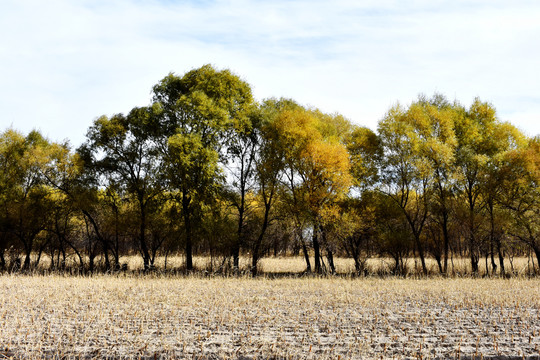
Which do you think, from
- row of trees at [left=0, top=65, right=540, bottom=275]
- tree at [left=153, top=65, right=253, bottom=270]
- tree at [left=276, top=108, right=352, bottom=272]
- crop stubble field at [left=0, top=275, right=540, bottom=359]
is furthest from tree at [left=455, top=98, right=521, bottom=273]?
tree at [left=153, top=65, right=253, bottom=270]

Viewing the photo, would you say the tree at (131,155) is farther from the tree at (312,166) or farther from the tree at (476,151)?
the tree at (476,151)

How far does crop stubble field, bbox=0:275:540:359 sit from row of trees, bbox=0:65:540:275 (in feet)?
46.5

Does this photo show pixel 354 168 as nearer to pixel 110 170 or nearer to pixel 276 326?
pixel 110 170

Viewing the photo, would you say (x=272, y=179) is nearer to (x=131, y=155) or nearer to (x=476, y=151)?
(x=131, y=155)

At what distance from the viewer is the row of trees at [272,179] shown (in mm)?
36406

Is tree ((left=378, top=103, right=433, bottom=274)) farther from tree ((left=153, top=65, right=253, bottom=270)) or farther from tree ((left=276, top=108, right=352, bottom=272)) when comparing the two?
tree ((left=153, top=65, right=253, bottom=270))

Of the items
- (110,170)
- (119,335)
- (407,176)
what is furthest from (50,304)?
(407,176)

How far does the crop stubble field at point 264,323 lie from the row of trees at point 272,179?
558 inches

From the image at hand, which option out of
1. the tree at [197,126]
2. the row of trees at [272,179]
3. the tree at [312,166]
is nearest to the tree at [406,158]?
the row of trees at [272,179]

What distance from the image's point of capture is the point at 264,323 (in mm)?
14391

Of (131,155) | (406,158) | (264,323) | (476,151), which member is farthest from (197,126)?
(476,151)

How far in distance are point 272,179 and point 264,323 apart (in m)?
24.7

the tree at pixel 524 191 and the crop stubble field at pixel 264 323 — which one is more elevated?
the tree at pixel 524 191

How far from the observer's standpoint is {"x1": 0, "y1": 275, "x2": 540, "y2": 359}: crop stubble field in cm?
1100
